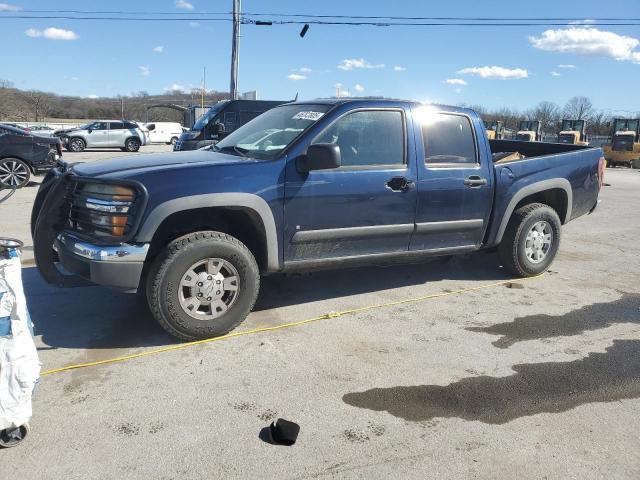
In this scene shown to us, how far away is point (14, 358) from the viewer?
2594 mm

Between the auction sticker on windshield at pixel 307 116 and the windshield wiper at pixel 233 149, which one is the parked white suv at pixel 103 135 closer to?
the windshield wiper at pixel 233 149

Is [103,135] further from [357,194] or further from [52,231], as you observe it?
[357,194]

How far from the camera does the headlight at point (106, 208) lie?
3.69 meters

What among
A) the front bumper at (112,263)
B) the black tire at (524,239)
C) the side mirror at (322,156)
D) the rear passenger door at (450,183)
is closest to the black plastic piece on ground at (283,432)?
the front bumper at (112,263)

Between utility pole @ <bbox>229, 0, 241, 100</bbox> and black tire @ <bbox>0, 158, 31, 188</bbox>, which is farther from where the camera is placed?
utility pole @ <bbox>229, 0, 241, 100</bbox>

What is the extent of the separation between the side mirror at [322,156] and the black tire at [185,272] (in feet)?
2.72

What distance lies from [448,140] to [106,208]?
10.2 ft

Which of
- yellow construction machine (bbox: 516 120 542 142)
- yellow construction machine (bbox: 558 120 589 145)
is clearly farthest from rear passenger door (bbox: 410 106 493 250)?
yellow construction machine (bbox: 516 120 542 142)

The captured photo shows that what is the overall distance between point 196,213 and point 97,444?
183cm

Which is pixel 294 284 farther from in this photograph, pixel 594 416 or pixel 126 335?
pixel 594 416

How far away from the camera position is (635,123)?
1625 inches

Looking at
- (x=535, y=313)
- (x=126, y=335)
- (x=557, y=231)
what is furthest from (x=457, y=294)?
(x=126, y=335)

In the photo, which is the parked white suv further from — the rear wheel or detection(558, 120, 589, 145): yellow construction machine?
detection(558, 120, 589, 145): yellow construction machine

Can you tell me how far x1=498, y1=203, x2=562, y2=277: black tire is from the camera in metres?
5.70
